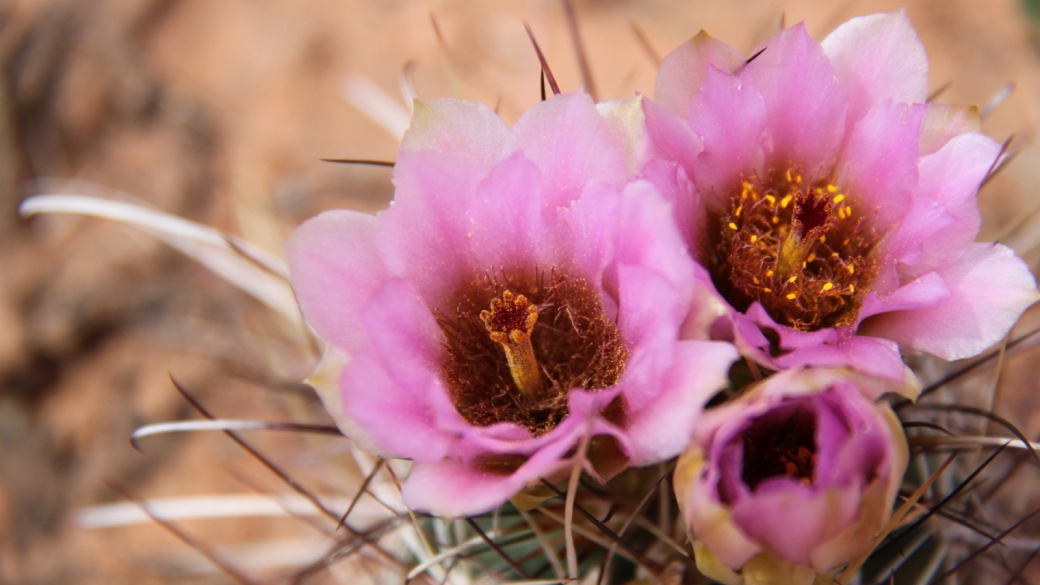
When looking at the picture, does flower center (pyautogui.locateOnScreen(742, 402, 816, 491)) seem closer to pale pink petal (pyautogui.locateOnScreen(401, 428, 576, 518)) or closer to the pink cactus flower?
the pink cactus flower

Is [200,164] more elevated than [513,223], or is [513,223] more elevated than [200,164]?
[513,223]

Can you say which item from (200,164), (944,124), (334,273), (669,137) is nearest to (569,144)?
(669,137)

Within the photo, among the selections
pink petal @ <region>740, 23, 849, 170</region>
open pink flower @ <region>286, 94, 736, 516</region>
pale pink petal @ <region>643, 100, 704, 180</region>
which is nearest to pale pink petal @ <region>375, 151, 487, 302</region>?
open pink flower @ <region>286, 94, 736, 516</region>

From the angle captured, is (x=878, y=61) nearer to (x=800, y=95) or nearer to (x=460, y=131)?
(x=800, y=95)

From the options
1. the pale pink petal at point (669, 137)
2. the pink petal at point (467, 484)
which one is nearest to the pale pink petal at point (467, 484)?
the pink petal at point (467, 484)

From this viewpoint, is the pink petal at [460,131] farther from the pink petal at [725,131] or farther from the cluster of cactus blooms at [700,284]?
the pink petal at [725,131]

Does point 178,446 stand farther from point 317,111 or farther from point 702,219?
point 702,219
